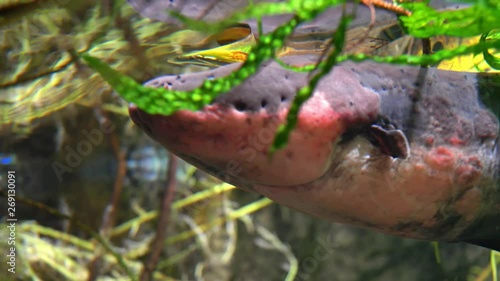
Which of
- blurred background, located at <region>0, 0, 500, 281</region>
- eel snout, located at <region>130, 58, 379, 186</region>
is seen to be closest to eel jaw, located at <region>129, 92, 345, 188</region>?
eel snout, located at <region>130, 58, 379, 186</region>

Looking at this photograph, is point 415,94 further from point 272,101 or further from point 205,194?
point 205,194

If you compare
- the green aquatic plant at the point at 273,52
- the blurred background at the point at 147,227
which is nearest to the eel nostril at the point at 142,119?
the green aquatic plant at the point at 273,52

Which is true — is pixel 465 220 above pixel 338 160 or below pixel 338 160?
below

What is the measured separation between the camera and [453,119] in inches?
45.6

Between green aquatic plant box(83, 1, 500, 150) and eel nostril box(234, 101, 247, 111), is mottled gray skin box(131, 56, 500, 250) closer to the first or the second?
eel nostril box(234, 101, 247, 111)

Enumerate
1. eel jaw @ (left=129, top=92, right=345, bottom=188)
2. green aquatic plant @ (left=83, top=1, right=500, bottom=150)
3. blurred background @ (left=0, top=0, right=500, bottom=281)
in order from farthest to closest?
blurred background @ (left=0, top=0, right=500, bottom=281)
eel jaw @ (left=129, top=92, right=345, bottom=188)
green aquatic plant @ (left=83, top=1, right=500, bottom=150)

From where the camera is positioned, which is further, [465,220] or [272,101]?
[465,220]

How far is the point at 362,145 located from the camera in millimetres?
1069

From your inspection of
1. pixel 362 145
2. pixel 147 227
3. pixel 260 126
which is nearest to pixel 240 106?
pixel 260 126

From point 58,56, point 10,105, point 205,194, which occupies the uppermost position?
point 58,56

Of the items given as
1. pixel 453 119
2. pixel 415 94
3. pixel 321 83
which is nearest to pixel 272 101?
pixel 321 83

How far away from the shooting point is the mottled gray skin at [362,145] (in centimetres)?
94

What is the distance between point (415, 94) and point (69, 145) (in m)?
2.30

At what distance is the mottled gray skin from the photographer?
0.94m
